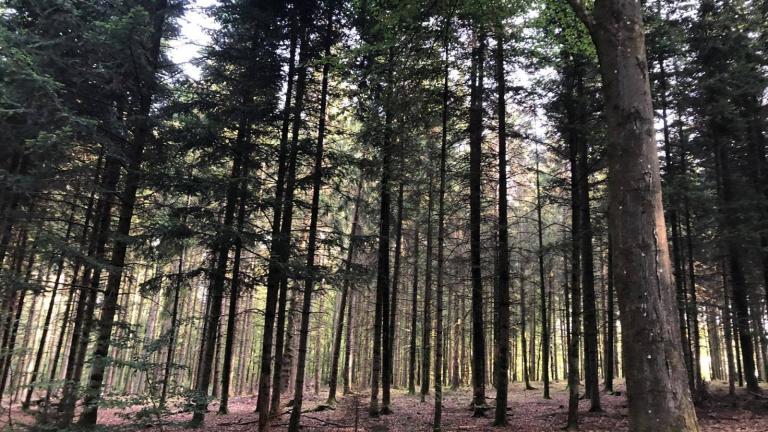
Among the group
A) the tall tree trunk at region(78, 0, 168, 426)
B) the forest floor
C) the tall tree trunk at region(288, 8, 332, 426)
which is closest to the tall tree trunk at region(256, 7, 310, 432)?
the tall tree trunk at region(288, 8, 332, 426)

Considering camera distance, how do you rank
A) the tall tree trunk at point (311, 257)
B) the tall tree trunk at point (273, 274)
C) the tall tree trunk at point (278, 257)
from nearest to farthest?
1. the tall tree trunk at point (311, 257)
2. the tall tree trunk at point (273, 274)
3. the tall tree trunk at point (278, 257)

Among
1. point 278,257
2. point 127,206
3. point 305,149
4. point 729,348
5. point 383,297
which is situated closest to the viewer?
point 278,257

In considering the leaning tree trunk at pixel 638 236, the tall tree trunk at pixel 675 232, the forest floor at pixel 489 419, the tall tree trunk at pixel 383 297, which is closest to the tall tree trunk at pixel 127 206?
the forest floor at pixel 489 419

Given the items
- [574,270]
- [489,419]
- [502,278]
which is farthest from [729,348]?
[502,278]

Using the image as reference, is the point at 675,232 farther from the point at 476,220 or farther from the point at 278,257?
the point at 278,257

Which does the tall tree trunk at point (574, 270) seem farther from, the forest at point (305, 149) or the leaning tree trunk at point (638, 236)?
the leaning tree trunk at point (638, 236)

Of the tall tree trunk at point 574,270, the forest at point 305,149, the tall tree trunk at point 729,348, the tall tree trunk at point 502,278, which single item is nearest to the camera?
the forest at point 305,149

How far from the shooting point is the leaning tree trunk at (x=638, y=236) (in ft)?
8.90

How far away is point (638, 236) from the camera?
2.96 metres

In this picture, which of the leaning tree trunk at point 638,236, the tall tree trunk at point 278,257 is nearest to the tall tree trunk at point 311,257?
the tall tree trunk at point 278,257

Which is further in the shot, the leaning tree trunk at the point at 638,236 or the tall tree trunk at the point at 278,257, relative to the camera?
the tall tree trunk at the point at 278,257

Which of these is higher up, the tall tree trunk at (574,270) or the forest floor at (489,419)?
the tall tree trunk at (574,270)

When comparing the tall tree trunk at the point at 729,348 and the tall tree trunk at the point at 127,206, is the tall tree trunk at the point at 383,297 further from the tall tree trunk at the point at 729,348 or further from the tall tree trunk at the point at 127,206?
the tall tree trunk at the point at 729,348

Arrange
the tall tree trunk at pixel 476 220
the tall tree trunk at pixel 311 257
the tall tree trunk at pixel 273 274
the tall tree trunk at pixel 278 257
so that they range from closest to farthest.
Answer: the tall tree trunk at pixel 311 257, the tall tree trunk at pixel 273 274, the tall tree trunk at pixel 278 257, the tall tree trunk at pixel 476 220
